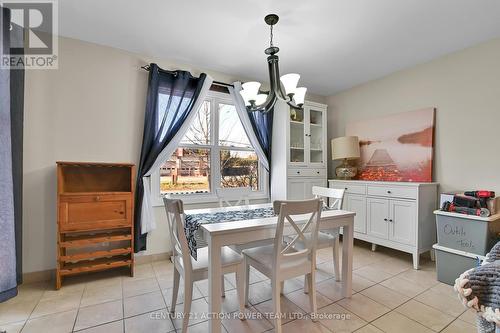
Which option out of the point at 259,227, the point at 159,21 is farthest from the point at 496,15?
the point at 159,21

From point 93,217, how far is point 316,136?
10.1 feet

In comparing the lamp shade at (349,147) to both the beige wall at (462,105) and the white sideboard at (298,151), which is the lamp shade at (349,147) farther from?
the beige wall at (462,105)

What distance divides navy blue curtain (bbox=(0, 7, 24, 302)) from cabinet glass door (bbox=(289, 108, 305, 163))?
9.77 ft

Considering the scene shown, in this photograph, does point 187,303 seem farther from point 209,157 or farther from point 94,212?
point 209,157

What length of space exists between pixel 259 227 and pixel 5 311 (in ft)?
6.80

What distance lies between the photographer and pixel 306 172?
11.5ft

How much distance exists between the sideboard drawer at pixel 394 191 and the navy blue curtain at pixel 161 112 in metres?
2.54

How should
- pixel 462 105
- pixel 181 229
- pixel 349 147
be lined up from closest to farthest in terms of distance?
pixel 181 229 < pixel 462 105 < pixel 349 147

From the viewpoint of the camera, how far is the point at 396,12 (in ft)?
6.47

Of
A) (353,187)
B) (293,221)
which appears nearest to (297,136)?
(353,187)

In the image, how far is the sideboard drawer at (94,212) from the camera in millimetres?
2184

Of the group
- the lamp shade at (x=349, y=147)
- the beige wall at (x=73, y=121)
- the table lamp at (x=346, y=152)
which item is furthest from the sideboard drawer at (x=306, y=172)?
the beige wall at (x=73, y=121)

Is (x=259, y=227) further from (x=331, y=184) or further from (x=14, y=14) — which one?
(x=14, y=14)

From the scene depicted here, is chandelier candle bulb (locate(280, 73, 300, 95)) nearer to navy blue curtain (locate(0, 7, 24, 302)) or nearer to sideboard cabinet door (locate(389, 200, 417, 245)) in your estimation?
sideboard cabinet door (locate(389, 200, 417, 245))
